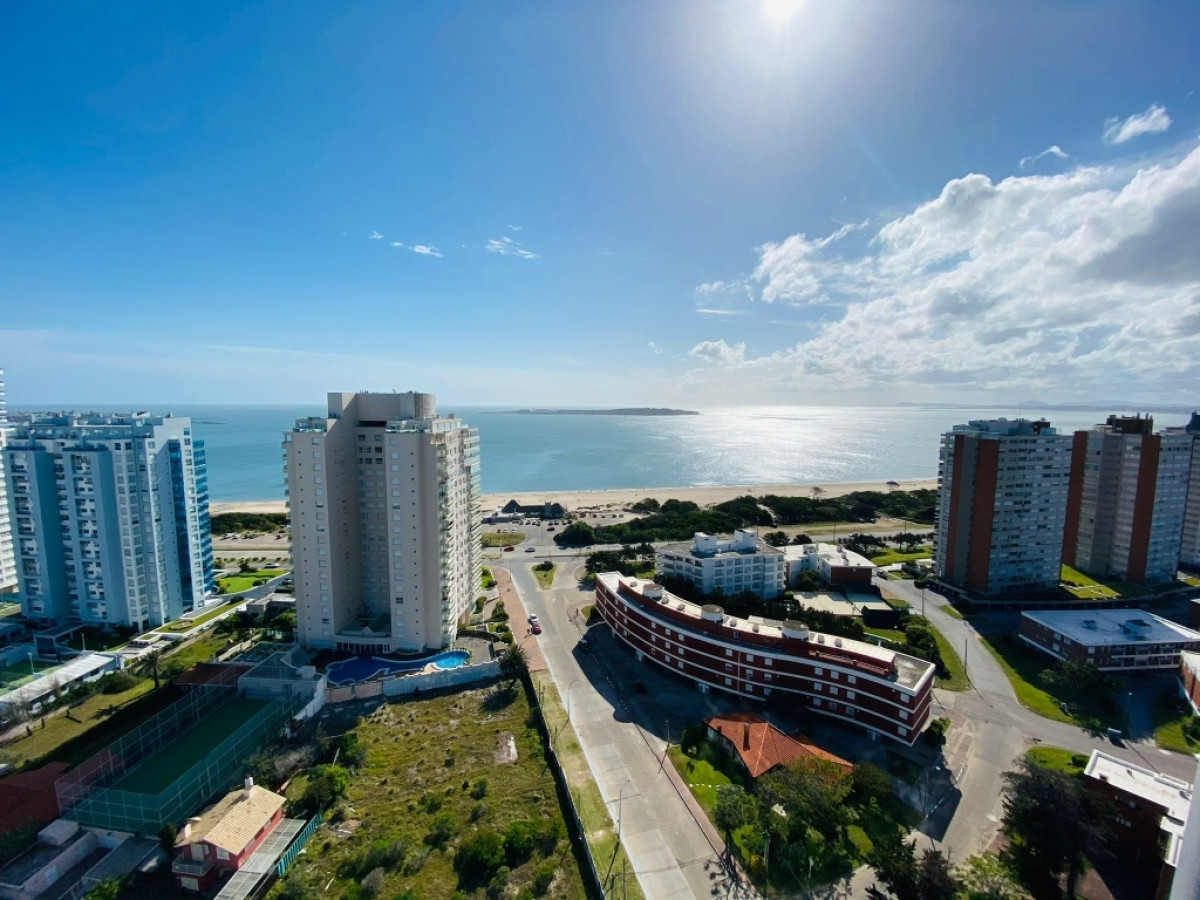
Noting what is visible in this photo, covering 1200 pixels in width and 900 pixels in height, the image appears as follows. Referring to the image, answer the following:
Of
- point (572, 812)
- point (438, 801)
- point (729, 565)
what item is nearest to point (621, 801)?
point (572, 812)

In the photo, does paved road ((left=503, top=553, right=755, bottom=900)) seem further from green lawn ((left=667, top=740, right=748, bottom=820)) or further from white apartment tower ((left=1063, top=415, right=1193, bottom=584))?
white apartment tower ((left=1063, top=415, right=1193, bottom=584))

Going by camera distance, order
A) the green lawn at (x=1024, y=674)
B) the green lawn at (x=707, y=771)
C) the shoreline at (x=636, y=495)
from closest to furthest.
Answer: the green lawn at (x=707, y=771) → the green lawn at (x=1024, y=674) → the shoreline at (x=636, y=495)

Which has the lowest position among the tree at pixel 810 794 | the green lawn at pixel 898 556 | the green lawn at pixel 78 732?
the green lawn at pixel 78 732

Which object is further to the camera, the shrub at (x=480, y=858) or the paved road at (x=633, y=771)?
the shrub at (x=480, y=858)

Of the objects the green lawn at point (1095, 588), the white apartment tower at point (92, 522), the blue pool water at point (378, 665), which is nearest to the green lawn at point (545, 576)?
the blue pool water at point (378, 665)

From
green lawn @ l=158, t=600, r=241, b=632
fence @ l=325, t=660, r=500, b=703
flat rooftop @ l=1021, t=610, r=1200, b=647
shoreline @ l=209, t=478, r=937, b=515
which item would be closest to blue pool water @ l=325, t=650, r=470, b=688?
fence @ l=325, t=660, r=500, b=703

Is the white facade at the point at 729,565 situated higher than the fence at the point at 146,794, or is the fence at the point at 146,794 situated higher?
the white facade at the point at 729,565

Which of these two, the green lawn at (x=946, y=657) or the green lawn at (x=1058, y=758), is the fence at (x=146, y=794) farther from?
the green lawn at (x=946, y=657)
